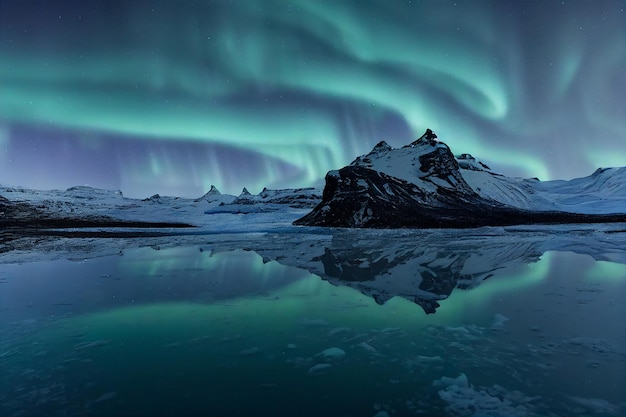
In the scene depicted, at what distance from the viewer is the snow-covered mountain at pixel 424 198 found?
43.1 metres

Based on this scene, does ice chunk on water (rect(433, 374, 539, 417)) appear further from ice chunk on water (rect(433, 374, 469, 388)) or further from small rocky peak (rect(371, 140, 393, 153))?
small rocky peak (rect(371, 140, 393, 153))

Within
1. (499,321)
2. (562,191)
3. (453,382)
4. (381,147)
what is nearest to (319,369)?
(453,382)

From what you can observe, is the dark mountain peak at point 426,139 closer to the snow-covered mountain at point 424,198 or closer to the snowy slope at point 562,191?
the snow-covered mountain at point 424,198

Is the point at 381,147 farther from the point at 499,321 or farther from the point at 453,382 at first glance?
the point at 453,382

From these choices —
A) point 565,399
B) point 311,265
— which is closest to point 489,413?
point 565,399

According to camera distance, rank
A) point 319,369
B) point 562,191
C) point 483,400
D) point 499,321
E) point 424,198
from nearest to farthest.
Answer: point 483,400 → point 319,369 → point 499,321 → point 424,198 → point 562,191

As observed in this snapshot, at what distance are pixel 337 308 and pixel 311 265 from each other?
20.1ft

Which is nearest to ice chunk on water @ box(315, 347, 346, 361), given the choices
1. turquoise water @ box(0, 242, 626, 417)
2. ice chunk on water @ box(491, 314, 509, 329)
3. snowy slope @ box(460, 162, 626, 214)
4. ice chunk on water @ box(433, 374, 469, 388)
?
turquoise water @ box(0, 242, 626, 417)

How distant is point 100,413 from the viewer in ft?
12.2

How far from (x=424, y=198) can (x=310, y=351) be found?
49.6 meters

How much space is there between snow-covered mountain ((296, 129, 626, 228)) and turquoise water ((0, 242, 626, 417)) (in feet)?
109

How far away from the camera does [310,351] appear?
534 cm

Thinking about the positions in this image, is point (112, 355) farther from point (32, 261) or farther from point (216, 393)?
point (32, 261)

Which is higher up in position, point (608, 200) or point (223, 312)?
point (608, 200)
